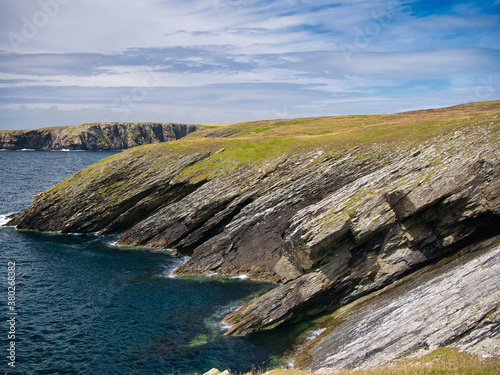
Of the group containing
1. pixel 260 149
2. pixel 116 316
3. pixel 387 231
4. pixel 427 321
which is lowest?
pixel 427 321

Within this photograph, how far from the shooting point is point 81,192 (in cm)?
7144

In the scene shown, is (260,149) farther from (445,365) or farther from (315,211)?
(445,365)

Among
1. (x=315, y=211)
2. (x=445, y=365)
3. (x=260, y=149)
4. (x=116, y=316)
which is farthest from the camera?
(x=260, y=149)

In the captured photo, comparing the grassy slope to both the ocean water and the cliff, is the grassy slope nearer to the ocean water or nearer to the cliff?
the cliff

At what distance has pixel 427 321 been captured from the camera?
79.6 feet

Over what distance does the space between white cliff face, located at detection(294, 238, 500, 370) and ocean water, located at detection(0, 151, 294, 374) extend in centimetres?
593

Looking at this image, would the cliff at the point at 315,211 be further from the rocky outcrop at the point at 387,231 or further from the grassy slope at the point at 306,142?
the grassy slope at the point at 306,142

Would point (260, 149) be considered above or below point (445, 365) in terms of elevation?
above

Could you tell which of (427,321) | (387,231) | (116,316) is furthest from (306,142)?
(427,321)

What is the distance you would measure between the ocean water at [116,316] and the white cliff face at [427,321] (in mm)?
5933

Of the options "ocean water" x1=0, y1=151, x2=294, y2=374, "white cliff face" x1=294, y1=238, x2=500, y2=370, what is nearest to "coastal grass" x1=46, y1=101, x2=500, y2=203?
"ocean water" x1=0, y1=151, x2=294, y2=374

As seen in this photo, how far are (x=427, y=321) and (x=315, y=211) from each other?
17.9 m

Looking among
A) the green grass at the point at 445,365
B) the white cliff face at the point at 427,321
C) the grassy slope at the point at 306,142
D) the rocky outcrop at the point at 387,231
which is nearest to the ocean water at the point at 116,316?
the rocky outcrop at the point at 387,231

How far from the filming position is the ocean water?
1152 inches
